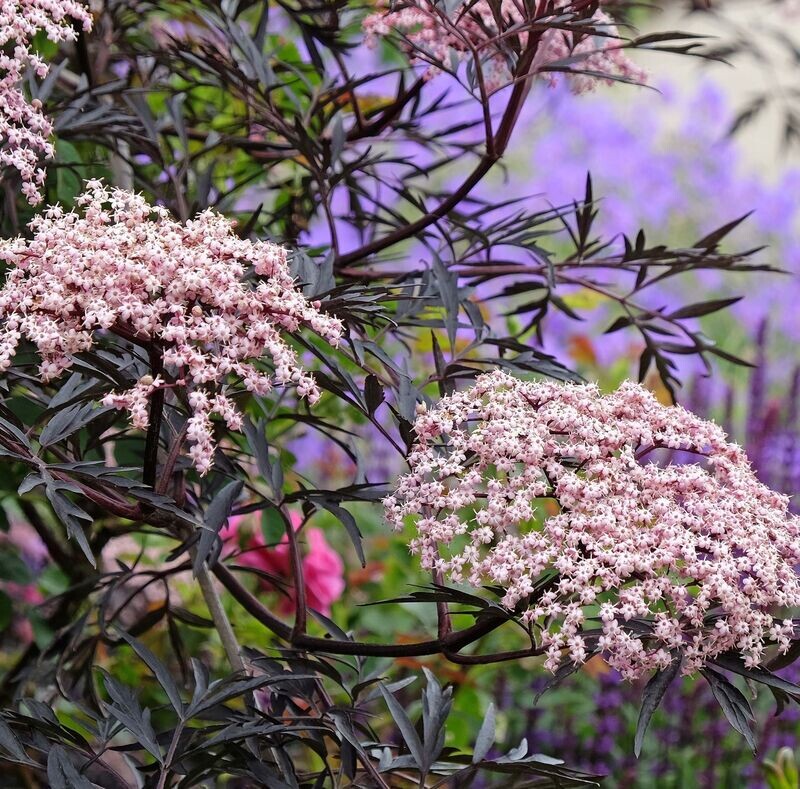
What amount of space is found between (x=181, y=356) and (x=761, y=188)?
4467 mm

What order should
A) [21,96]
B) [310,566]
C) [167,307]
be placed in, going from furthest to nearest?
[310,566] < [21,96] < [167,307]

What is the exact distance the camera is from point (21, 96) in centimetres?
83

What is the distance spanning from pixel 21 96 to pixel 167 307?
0.88 feet

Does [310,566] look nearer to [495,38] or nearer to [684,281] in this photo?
[495,38]

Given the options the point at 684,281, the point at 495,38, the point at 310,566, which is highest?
the point at 684,281

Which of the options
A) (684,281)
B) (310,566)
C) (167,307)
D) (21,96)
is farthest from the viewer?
(684,281)

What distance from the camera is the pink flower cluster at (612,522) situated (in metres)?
0.68

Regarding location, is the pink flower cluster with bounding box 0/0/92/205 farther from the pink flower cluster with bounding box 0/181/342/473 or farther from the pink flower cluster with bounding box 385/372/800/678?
the pink flower cluster with bounding box 385/372/800/678

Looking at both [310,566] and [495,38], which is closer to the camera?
[495,38]

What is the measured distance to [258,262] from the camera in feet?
2.33

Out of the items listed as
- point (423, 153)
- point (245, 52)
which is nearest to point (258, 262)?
point (245, 52)

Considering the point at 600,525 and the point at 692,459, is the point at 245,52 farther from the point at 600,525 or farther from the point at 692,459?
the point at 692,459

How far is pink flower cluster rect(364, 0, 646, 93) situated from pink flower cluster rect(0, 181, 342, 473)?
10.2 inches

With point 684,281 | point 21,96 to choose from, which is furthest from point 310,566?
point 684,281
